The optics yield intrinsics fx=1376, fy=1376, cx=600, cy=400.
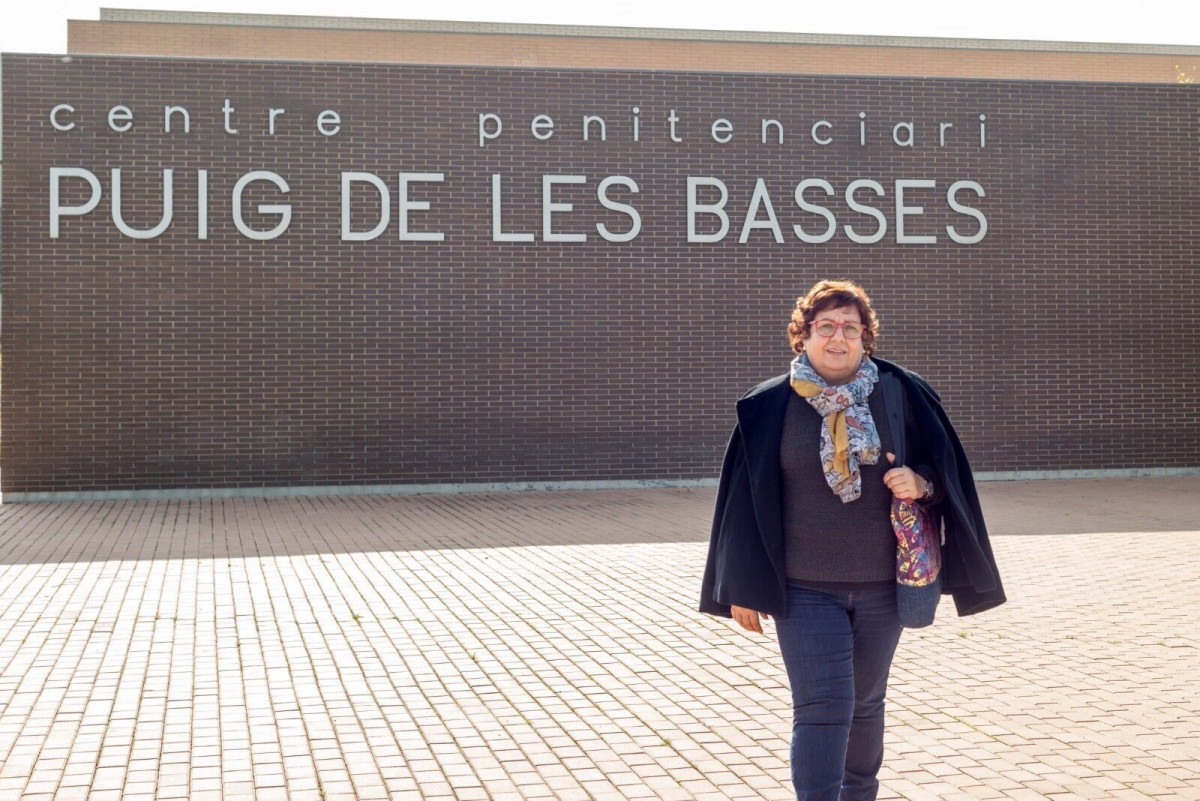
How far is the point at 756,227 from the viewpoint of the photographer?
1681 cm

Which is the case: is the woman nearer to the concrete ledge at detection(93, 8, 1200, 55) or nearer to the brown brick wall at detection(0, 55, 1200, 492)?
the brown brick wall at detection(0, 55, 1200, 492)

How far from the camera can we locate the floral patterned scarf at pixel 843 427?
3.81m

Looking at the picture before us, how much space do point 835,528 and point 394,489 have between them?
1262cm

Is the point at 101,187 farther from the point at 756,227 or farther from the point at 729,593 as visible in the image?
the point at 729,593

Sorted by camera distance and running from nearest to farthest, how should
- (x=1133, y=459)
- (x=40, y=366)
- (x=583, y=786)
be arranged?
(x=583, y=786)
(x=40, y=366)
(x=1133, y=459)

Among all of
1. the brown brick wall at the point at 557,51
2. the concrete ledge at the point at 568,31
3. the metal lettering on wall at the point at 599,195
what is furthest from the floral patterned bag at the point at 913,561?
the concrete ledge at the point at 568,31

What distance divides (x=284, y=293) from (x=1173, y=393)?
11.2 m

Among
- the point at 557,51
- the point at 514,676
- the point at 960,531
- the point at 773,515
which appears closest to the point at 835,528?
the point at 773,515

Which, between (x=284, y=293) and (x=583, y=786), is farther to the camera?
(x=284, y=293)

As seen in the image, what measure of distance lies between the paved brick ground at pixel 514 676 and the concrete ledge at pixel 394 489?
356 centimetres

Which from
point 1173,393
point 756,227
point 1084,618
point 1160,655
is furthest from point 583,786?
point 1173,393

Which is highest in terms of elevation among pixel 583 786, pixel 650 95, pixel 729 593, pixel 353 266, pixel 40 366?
pixel 650 95

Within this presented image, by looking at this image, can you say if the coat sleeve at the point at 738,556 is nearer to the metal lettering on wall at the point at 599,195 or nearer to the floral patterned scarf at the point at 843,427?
the floral patterned scarf at the point at 843,427

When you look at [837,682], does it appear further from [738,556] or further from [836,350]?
[836,350]
